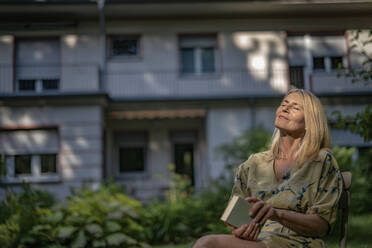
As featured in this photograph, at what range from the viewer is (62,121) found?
474 inches

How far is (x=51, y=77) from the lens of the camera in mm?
13797

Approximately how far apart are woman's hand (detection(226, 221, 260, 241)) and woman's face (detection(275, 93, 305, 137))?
51 cm

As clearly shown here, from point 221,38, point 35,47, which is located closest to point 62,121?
point 35,47

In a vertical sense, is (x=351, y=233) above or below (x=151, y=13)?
below

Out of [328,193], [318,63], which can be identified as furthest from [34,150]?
[328,193]

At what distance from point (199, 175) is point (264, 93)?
3519mm

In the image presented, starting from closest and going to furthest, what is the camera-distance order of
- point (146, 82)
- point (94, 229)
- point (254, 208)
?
point (254, 208) < point (94, 229) < point (146, 82)

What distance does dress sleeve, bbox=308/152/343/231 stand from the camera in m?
1.77

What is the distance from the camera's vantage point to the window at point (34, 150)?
39.7 ft

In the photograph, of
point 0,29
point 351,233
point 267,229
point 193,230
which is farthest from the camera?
point 0,29

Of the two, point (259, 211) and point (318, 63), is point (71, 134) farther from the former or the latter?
point (259, 211)

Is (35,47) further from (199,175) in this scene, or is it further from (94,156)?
(199,175)

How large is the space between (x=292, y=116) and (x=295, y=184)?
315 mm

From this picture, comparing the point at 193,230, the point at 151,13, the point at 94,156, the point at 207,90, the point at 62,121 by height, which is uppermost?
the point at 151,13
